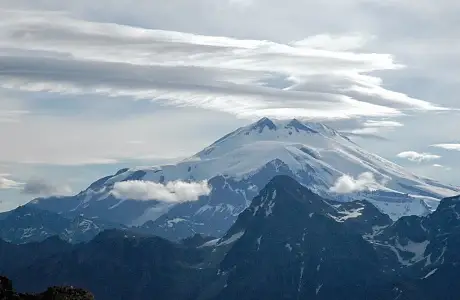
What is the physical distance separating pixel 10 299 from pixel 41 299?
477cm

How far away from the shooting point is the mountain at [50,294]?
452 feet

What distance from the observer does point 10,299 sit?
136000mm

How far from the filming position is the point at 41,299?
13812 centimetres

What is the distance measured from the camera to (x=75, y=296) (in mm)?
139125

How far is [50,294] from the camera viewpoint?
139 metres

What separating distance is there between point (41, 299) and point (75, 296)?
17.0 ft

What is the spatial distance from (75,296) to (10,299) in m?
9.83

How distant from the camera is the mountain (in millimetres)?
137625
